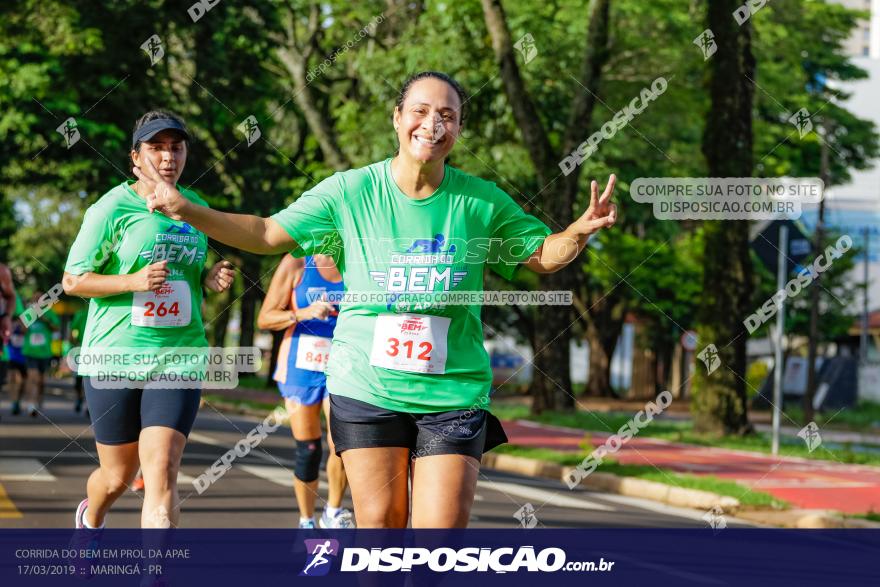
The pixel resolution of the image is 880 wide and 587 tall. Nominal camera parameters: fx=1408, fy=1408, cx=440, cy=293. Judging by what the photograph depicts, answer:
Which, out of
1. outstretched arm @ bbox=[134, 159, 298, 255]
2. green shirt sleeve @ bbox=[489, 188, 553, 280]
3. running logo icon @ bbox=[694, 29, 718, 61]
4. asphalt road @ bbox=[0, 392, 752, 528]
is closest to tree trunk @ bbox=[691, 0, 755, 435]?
running logo icon @ bbox=[694, 29, 718, 61]

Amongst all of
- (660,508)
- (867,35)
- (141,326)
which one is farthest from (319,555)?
(867,35)

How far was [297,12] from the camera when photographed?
89.2 feet

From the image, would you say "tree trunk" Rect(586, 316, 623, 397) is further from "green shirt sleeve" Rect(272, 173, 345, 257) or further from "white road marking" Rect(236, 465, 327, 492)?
"green shirt sleeve" Rect(272, 173, 345, 257)

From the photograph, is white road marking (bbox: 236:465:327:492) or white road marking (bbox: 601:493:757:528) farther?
white road marking (bbox: 236:465:327:492)

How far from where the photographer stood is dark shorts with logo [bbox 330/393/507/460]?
4430mm

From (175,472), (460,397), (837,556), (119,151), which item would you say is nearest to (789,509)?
(837,556)

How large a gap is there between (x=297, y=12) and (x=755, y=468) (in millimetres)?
15335

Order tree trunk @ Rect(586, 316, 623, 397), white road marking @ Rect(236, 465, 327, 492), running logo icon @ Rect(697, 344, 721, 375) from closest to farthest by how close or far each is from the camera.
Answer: white road marking @ Rect(236, 465, 327, 492), running logo icon @ Rect(697, 344, 721, 375), tree trunk @ Rect(586, 316, 623, 397)

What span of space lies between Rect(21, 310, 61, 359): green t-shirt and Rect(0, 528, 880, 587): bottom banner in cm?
1197

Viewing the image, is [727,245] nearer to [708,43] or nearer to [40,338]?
[708,43]

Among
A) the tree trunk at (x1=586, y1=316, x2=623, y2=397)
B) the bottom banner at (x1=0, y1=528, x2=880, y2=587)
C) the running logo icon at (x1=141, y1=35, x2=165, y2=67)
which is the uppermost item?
the running logo icon at (x1=141, y1=35, x2=165, y2=67)

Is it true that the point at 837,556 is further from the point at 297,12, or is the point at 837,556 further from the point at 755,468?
the point at 297,12

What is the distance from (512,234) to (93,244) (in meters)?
2.24

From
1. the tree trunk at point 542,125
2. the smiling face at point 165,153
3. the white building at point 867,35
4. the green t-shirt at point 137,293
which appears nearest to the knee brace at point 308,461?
the green t-shirt at point 137,293
